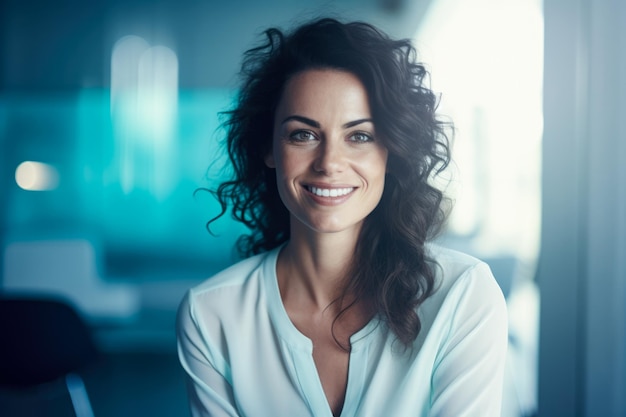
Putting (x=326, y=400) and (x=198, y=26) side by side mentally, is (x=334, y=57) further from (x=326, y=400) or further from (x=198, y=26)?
(x=198, y=26)

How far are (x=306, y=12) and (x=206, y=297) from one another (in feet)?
4.47

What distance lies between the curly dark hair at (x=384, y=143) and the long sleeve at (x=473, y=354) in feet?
0.24

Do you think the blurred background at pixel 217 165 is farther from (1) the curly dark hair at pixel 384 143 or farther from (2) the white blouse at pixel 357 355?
(2) the white blouse at pixel 357 355

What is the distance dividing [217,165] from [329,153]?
1.24 m

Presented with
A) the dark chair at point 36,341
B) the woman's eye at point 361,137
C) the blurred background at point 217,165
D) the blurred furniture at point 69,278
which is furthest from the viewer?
the blurred furniture at point 69,278

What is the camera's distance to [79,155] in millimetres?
2516

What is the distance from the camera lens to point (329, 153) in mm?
1123

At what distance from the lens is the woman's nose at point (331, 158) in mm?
1120

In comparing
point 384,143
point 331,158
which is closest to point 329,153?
point 331,158

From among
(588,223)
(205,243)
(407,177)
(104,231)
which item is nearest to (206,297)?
(407,177)

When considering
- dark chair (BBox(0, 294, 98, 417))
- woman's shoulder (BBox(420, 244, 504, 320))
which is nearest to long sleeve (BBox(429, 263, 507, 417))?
woman's shoulder (BBox(420, 244, 504, 320))

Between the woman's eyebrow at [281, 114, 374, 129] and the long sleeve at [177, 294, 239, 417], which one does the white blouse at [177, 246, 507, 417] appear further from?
the woman's eyebrow at [281, 114, 374, 129]

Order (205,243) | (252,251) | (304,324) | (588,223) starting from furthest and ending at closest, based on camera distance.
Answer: (205,243) < (588,223) < (252,251) < (304,324)

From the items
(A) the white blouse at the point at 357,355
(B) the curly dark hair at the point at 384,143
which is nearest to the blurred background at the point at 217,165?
(B) the curly dark hair at the point at 384,143
